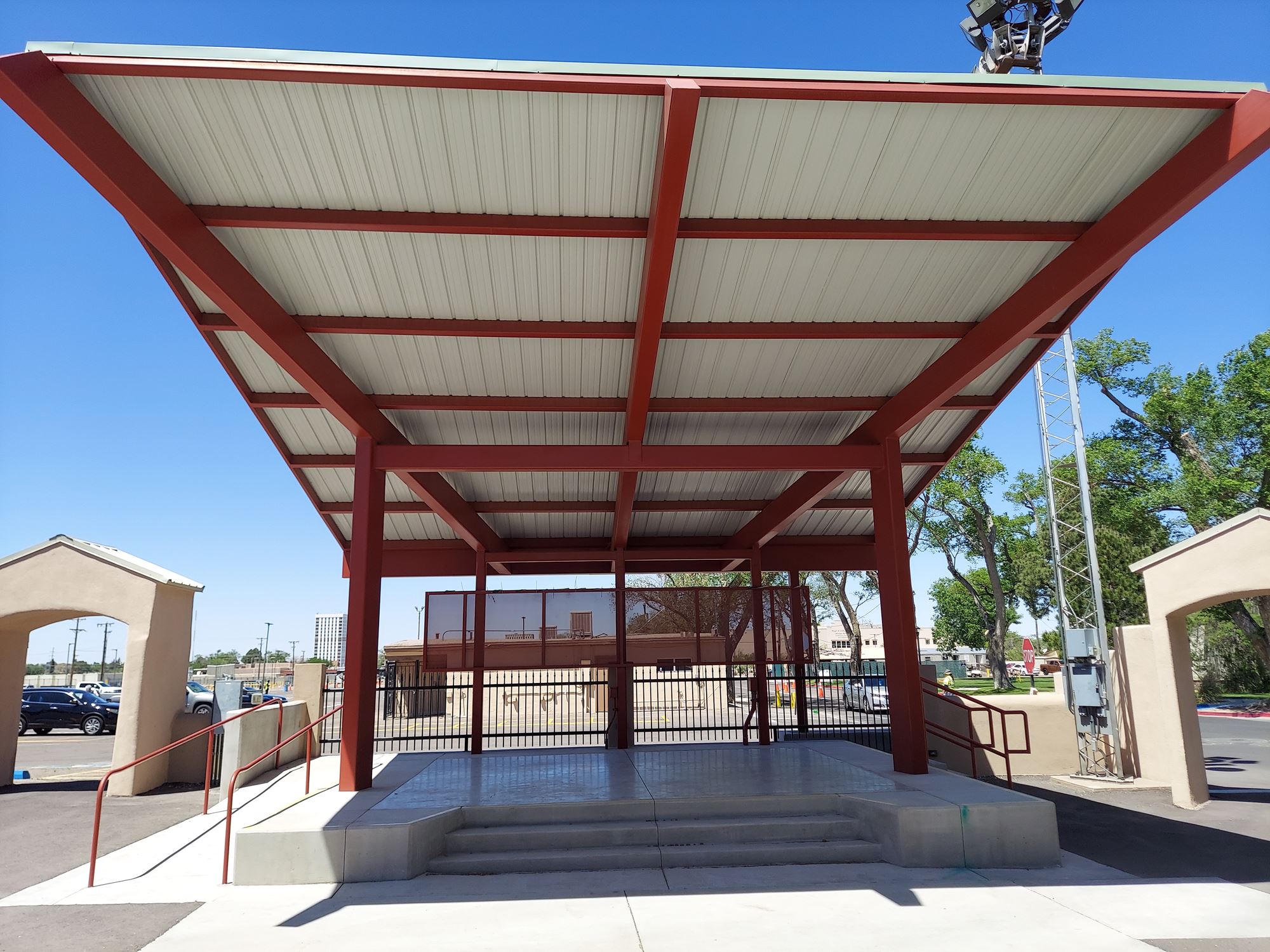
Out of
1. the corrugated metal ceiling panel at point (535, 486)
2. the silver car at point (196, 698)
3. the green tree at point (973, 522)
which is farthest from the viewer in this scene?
the green tree at point (973, 522)

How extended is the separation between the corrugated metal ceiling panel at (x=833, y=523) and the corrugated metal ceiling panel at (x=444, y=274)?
8.87 metres

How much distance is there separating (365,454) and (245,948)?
19.6ft

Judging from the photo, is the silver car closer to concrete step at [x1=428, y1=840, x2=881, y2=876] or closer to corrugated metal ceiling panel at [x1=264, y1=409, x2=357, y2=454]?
corrugated metal ceiling panel at [x1=264, y1=409, x2=357, y2=454]

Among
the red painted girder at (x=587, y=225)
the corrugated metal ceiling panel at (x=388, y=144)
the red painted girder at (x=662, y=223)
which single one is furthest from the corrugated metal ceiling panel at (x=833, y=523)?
the corrugated metal ceiling panel at (x=388, y=144)

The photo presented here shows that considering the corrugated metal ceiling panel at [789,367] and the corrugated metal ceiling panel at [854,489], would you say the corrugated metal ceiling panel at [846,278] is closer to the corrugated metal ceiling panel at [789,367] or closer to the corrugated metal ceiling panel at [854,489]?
the corrugated metal ceiling panel at [789,367]

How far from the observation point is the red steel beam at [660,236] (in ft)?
20.9

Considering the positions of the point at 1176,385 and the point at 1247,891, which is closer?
the point at 1247,891

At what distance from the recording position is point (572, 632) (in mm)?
16172

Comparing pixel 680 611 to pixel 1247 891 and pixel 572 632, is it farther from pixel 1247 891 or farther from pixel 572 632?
pixel 1247 891

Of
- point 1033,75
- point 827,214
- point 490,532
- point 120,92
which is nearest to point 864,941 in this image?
point 827,214

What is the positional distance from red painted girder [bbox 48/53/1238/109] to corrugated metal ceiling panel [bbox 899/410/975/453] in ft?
20.3

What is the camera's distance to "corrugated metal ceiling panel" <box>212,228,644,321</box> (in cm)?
828

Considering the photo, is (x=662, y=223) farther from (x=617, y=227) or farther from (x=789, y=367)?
(x=789, y=367)

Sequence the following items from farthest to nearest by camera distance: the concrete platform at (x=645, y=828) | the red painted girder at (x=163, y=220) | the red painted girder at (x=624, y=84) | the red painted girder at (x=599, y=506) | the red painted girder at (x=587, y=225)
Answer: the red painted girder at (x=599, y=506), the concrete platform at (x=645, y=828), the red painted girder at (x=587, y=225), the red painted girder at (x=624, y=84), the red painted girder at (x=163, y=220)
